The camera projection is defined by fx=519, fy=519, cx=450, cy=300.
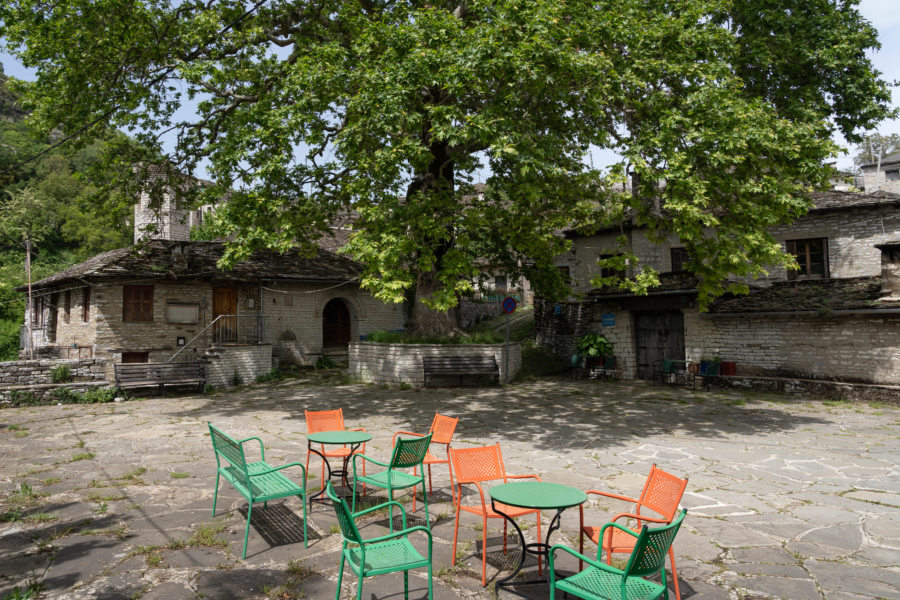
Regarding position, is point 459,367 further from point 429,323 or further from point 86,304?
point 86,304

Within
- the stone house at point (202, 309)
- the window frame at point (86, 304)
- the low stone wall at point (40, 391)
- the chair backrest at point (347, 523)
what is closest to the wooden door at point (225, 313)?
the stone house at point (202, 309)

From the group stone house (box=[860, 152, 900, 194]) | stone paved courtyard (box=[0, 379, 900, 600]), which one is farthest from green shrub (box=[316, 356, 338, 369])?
stone house (box=[860, 152, 900, 194])

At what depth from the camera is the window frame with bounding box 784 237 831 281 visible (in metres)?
17.7

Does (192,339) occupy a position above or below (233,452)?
above

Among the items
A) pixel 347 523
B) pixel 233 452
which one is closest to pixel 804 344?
pixel 233 452

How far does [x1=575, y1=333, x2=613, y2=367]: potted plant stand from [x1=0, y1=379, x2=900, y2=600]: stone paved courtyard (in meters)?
6.50

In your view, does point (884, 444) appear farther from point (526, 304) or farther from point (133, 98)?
point (526, 304)

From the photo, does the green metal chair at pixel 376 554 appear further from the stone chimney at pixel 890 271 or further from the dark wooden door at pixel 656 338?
the dark wooden door at pixel 656 338

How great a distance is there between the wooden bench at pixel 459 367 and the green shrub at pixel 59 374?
9979 mm

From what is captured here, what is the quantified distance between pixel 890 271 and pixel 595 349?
8517mm

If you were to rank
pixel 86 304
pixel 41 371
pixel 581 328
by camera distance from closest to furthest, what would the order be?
pixel 41 371 < pixel 86 304 < pixel 581 328

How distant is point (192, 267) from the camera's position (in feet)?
59.2

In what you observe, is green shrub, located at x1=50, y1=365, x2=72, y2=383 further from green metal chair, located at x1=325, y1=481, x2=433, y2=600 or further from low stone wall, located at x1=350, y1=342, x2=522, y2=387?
green metal chair, located at x1=325, y1=481, x2=433, y2=600

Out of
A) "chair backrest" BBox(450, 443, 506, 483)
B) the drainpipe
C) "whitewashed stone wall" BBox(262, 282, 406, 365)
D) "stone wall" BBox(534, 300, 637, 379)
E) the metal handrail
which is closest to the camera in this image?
"chair backrest" BBox(450, 443, 506, 483)
